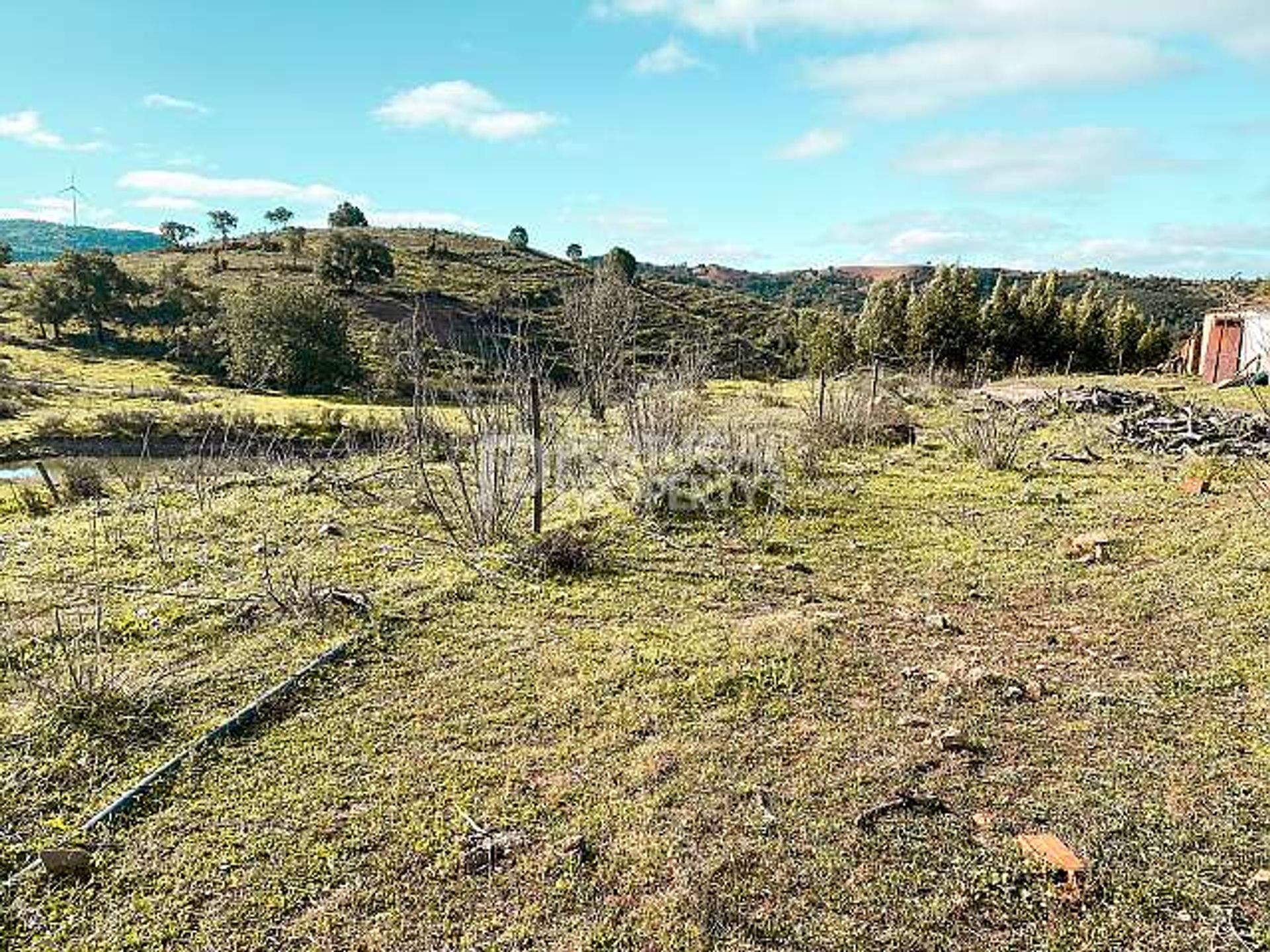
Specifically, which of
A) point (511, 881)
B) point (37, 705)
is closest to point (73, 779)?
point (37, 705)

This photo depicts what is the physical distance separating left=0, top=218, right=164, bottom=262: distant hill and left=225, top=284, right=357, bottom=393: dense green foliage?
88018mm

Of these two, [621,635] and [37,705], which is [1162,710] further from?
[37,705]

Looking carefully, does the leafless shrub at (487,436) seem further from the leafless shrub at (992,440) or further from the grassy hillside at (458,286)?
the grassy hillside at (458,286)

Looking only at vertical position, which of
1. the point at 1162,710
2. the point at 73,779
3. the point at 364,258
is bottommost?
the point at 73,779

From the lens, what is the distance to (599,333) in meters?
11.4

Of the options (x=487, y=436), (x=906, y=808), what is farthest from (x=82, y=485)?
(x=906, y=808)

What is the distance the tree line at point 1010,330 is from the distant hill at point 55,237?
344 ft

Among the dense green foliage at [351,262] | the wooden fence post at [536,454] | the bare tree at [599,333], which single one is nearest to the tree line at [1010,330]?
the bare tree at [599,333]

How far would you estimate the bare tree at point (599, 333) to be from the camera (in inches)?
427

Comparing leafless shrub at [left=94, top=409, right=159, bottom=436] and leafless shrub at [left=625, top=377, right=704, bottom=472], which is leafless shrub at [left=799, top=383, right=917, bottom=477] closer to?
leafless shrub at [left=625, top=377, right=704, bottom=472]

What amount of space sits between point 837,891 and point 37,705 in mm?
3735

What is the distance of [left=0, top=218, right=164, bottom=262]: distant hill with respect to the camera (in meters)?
114

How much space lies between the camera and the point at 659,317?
4781 cm

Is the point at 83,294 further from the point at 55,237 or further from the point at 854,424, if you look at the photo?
the point at 55,237
